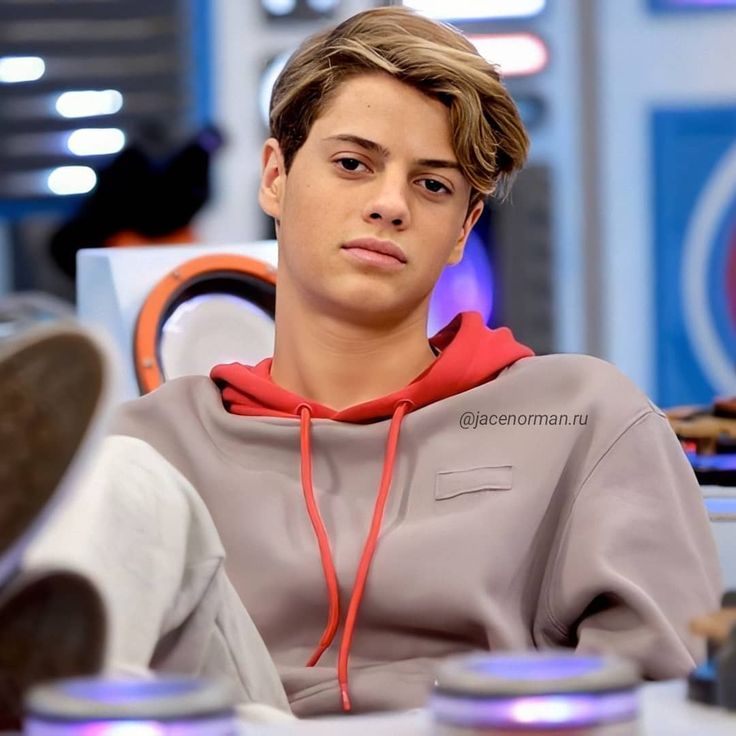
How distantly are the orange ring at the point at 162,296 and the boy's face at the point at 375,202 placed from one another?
490mm

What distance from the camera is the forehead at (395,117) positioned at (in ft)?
4.81

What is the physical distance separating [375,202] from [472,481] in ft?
0.97

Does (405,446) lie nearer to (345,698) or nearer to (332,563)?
(332,563)

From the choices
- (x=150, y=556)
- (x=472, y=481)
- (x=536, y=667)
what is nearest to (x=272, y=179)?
(x=472, y=481)

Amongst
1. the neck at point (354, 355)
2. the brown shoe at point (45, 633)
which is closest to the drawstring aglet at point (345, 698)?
the neck at point (354, 355)

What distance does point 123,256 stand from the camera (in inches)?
79.5

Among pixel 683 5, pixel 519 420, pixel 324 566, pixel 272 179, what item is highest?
pixel 683 5

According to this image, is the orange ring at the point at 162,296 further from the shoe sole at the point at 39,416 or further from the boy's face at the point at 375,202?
the shoe sole at the point at 39,416

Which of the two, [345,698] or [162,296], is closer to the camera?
[345,698]

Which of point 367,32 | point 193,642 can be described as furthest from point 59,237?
point 193,642

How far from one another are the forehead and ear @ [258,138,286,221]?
0.14 metres

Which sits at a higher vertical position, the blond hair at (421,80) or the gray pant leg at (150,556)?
the blond hair at (421,80)

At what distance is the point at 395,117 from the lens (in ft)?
4.82

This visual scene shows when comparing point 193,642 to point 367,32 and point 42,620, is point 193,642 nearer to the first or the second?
point 42,620
